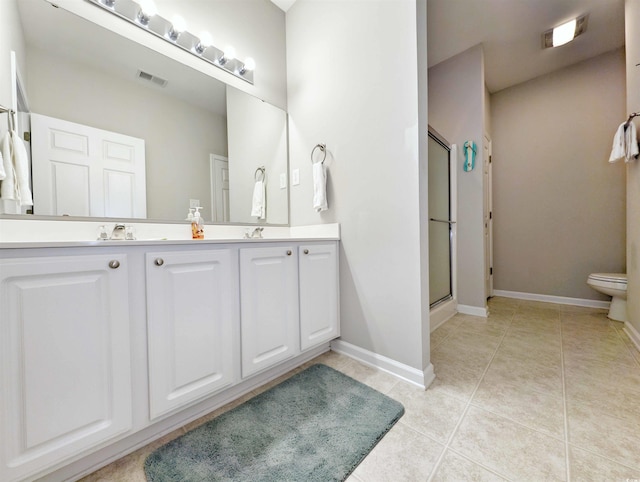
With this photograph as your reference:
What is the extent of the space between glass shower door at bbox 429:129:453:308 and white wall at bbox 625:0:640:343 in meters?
1.21

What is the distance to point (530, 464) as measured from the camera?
870 mm

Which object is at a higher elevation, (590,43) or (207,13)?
(590,43)

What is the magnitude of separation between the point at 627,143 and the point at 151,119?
10.4 feet

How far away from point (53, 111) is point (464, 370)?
248cm

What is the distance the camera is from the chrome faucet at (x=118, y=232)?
3.83 ft

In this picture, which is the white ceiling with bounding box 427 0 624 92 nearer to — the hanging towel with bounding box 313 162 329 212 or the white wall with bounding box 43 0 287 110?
the white wall with bounding box 43 0 287 110

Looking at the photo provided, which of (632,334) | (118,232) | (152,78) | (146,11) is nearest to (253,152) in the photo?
(152,78)

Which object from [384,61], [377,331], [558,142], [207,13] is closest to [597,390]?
[377,331]

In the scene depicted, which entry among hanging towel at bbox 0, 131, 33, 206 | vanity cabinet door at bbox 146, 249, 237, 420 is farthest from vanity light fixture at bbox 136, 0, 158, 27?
vanity cabinet door at bbox 146, 249, 237, 420

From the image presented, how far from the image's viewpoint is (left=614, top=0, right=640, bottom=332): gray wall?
1.76 metres

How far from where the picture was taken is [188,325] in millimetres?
1004

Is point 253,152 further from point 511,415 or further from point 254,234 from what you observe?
point 511,415

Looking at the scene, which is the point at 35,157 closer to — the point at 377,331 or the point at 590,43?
the point at 377,331

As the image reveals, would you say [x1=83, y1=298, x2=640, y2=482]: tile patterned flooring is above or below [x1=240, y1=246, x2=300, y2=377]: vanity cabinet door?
below
